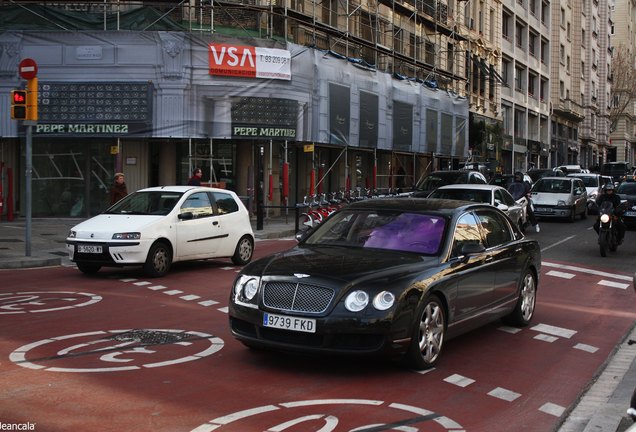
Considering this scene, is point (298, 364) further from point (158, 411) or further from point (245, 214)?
point (245, 214)

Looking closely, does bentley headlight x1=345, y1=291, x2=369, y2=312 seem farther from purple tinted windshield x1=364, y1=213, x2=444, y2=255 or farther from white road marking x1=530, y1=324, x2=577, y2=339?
white road marking x1=530, y1=324, x2=577, y2=339

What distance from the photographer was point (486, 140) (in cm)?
4769

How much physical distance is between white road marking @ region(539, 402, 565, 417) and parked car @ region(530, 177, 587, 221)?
2207 cm

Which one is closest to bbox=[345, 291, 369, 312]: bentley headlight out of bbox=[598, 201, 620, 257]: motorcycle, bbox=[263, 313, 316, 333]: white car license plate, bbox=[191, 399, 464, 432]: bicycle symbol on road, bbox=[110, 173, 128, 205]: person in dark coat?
bbox=[263, 313, 316, 333]: white car license plate

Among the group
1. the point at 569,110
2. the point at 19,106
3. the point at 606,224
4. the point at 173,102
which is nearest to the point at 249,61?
the point at 173,102

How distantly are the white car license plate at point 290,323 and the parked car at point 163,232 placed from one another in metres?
6.24

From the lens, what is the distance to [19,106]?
48.3 feet

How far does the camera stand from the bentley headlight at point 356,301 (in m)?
6.32

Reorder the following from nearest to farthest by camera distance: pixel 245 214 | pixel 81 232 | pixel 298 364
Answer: pixel 298 364 < pixel 81 232 < pixel 245 214

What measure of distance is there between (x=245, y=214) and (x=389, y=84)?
19.3 m

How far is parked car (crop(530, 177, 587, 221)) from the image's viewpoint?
1065 inches

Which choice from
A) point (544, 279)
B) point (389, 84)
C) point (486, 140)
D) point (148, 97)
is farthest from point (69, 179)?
point (486, 140)

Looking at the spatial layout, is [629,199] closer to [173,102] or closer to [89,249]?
[173,102]

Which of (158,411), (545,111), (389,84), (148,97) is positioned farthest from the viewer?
(545,111)
